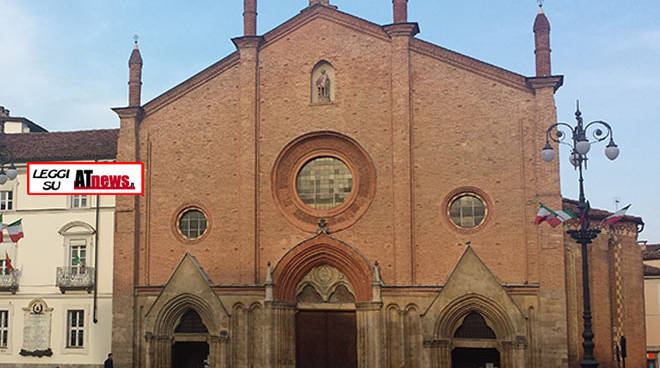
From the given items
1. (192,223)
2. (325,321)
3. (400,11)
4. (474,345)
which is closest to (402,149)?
(400,11)

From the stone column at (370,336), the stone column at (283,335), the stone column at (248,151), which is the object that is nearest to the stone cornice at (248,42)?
the stone column at (248,151)

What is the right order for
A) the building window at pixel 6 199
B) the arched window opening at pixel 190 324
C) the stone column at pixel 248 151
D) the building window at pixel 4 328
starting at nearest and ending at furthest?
1. the stone column at pixel 248 151
2. the arched window opening at pixel 190 324
3. the building window at pixel 4 328
4. the building window at pixel 6 199

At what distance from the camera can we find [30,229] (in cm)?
3123

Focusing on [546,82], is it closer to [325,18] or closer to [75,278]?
Answer: [325,18]

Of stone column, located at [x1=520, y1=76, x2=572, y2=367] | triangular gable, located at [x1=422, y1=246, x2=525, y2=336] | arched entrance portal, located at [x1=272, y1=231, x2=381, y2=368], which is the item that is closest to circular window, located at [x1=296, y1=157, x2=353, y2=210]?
arched entrance portal, located at [x1=272, y1=231, x2=381, y2=368]

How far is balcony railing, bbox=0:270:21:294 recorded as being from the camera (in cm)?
3103

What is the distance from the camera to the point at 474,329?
24859 millimetres

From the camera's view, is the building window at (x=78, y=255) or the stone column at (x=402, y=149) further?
the building window at (x=78, y=255)

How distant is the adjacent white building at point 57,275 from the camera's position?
30.0 metres

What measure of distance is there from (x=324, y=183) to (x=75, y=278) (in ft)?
36.6

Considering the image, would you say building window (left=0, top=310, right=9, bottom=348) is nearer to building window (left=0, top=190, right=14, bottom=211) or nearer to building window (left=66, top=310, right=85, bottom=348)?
building window (left=66, top=310, right=85, bottom=348)

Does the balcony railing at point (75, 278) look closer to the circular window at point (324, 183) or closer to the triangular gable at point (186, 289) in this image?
the triangular gable at point (186, 289)

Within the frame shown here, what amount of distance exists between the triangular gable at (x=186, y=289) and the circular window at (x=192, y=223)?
35.6 inches

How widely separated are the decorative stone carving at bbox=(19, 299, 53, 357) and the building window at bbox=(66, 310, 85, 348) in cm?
88
